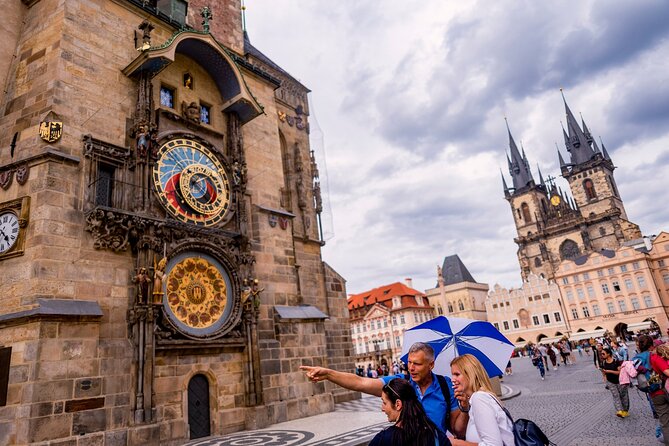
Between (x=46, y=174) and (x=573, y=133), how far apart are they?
97.0 meters

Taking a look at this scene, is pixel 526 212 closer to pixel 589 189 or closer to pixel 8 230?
pixel 589 189

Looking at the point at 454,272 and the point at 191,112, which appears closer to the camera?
the point at 191,112

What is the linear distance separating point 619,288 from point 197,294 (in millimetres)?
65610

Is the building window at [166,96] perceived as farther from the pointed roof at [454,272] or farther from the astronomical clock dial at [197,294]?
the pointed roof at [454,272]

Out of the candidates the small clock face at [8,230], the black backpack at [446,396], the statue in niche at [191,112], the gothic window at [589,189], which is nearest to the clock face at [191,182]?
the statue in niche at [191,112]

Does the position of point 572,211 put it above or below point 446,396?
above

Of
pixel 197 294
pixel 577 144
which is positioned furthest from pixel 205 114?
pixel 577 144

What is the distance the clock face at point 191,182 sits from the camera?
1120 centimetres

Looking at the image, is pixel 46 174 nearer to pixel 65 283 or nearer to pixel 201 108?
pixel 65 283

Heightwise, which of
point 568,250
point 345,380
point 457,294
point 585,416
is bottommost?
point 585,416

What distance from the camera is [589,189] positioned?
80438mm

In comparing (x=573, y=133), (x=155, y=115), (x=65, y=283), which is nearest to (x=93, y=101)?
(x=155, y=115)

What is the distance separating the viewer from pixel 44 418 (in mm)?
7664

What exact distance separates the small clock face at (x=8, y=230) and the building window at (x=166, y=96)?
16.1ft
